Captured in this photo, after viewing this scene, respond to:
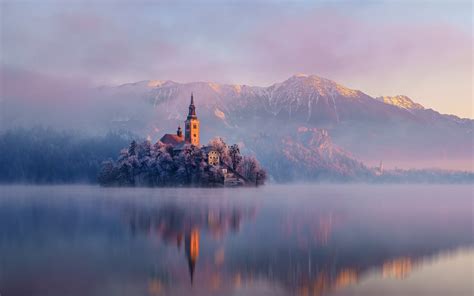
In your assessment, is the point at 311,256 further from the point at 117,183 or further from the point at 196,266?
the point at 117,183

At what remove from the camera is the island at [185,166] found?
547 ft

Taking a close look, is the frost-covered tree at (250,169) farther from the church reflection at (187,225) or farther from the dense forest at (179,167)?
the church reflection at (187,225)

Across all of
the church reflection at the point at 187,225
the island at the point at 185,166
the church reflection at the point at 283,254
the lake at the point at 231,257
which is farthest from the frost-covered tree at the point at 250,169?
the lake at the point at 231,257

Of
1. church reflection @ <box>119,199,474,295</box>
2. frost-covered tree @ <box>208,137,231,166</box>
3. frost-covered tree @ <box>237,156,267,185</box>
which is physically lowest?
church reflection @ <box>119,199,474,295</box>

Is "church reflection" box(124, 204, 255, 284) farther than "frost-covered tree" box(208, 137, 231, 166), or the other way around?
"frost-covered tree" box(208, 137, 231, 166)

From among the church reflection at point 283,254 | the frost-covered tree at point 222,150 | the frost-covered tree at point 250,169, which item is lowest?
the church reflection at point 283,254

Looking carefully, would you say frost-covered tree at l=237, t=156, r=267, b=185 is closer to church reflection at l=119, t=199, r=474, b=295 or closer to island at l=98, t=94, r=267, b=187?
island at l=98, t=94, r=267, b=187

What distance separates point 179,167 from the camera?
16825cm

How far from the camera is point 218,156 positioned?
170 metres

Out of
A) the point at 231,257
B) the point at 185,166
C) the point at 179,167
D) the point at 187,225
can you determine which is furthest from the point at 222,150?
the point at 231,257

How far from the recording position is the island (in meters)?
167

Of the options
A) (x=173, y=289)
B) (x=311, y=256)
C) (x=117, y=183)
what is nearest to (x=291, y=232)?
(x=311, y=256)

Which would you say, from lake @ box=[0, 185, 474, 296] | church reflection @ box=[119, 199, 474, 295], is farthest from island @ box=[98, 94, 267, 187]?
lake @ box=[0, 185, 474, 296]

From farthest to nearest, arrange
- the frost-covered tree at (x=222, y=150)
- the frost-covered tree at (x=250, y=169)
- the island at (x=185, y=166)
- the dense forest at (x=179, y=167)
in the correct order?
1. the frost-covered tree at (x=250, y=169)
2. the frost-covered tree at (x=222, y=150)
3. the island at (x=185, y=166)
4. the dense forest at (x=179, y=167)
